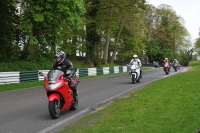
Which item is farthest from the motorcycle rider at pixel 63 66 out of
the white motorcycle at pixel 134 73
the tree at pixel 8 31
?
the tree at pixel 8 31

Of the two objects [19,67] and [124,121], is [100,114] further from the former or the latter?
[19,67]

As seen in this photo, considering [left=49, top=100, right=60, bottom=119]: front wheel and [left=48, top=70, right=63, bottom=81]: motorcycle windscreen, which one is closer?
[left=49, top=100, right=60, bottom=119]: front wheel

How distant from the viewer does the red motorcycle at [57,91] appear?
871 centimetres

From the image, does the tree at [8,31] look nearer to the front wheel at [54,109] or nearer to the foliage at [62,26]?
the foliage at [62,26]

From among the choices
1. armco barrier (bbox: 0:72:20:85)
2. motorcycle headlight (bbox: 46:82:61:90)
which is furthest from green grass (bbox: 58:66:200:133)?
armco barrier (bbox: 0:72:20:85)

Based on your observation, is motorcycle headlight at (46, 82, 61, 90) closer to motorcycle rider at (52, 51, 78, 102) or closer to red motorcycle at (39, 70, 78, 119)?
red motorcycle at (39, 70, 78, 119)

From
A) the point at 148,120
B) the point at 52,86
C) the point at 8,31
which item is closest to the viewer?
the point at 148,120

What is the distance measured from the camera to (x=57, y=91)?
8.82 metres

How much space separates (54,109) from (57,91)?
0.50m

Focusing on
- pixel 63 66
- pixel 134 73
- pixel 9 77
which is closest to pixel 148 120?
pixel 63 66

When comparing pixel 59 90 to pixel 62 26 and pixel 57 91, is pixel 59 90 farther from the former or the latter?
pixel 62 26

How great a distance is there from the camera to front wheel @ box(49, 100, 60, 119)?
28.4 ft

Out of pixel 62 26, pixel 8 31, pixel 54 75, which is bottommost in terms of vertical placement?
pixel 54 75

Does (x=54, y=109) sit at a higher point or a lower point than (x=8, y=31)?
lower
